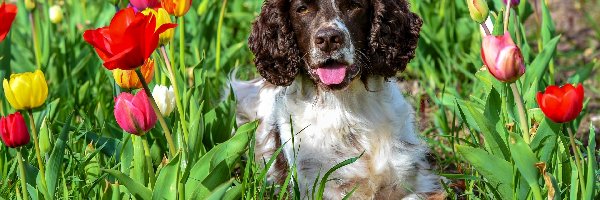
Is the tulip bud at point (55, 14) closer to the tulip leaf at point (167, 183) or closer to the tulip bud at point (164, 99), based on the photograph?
the tulip bud at point (164, 99)

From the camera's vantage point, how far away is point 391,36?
A: 3.79m

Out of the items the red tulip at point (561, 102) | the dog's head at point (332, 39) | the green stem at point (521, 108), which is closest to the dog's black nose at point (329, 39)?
the dog's head at point (332, 39)

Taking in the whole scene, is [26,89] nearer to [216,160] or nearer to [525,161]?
[216,160]

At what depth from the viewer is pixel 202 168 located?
2910mm

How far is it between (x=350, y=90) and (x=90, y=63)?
162cm

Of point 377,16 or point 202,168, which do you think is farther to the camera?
point 377,16

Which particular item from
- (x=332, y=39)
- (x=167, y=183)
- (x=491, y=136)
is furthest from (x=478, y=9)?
(x=167, y=183)

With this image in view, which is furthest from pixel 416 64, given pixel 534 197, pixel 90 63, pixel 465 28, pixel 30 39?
pixel 534 197

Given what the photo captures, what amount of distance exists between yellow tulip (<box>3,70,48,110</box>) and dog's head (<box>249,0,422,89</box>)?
3.55 feet

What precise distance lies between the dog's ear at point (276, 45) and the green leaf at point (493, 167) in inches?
40.6

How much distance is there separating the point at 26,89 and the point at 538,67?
6.27 feet

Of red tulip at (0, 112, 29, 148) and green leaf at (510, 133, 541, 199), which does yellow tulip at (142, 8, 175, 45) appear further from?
green leaf at (510, 133, 541, 199)

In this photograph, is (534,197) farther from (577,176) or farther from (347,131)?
(347,131)

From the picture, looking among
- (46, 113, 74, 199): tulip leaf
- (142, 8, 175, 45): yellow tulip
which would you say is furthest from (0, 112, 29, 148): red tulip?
(142, 8, 175, 45): yellow tulip
